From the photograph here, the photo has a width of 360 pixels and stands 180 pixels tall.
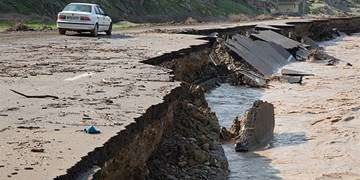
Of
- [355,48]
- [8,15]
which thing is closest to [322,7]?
[355,48]

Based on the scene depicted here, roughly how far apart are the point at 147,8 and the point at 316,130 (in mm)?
A: 40775

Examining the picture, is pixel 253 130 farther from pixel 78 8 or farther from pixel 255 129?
pixel 78 8

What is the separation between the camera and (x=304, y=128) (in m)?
13.4

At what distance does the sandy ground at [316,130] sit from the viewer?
9836 millimetres

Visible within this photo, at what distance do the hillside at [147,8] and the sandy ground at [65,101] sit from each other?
22.8 m

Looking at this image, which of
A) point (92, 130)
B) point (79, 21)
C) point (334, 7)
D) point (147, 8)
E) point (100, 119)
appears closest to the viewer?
point (92, 130)

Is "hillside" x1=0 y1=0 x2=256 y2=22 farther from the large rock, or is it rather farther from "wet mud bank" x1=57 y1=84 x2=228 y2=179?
"wet mud bank" x1=57 y1=84 x2=228 y2=179

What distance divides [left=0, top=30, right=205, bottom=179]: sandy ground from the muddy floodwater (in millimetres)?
2097

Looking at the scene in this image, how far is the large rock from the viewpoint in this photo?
11.3 m

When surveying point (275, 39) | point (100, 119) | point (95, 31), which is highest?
point (95, 31)

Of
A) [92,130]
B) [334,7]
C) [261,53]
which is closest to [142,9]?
[261,53]

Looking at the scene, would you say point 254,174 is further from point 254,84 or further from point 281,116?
point 254,84

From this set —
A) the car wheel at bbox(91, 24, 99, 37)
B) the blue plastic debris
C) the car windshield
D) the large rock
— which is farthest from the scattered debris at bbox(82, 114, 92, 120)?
the car windshield

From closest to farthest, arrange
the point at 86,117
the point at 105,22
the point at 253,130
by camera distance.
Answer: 1. the point at 86,117
2. the point at 253,130
3. the point at 105,22
